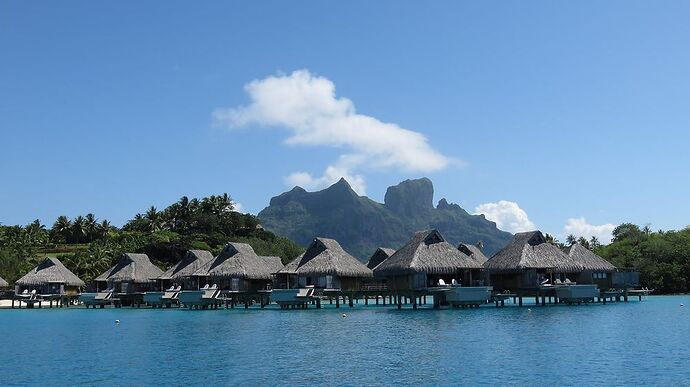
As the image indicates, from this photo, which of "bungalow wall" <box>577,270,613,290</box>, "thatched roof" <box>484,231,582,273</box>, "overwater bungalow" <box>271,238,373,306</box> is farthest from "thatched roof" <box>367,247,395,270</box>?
"bungalow wall" <box>577,270,613,290</box>

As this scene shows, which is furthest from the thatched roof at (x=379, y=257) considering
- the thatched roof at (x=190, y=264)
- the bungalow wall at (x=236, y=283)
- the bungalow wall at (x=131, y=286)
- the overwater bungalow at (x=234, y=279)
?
the bungalow wall at (x=131, y=286)

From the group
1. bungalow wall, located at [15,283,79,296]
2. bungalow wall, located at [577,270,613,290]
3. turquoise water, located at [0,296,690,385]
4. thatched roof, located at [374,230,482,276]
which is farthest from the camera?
bungalow wall, located at [15,283,79,296]

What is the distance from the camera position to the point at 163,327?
39.7 m

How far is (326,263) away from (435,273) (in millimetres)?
9749

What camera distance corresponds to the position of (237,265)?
199 feet

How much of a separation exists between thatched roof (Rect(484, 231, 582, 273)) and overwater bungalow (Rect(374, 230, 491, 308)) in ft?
7.35

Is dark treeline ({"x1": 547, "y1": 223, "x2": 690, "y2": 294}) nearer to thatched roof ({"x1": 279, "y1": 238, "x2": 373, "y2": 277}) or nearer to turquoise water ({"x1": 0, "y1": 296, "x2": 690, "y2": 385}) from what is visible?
thatched roof ({"x1": 279, "y1": 238, "x2": 373, "y2": 277})

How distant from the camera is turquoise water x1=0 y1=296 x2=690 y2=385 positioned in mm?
20453

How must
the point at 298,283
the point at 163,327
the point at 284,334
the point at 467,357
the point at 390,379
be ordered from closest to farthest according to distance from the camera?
the point at 390,379
the point at 467,357
the point at 284,334
the point at 163,327
the point at 298,283

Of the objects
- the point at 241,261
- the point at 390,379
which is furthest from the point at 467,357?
the point at 241,261

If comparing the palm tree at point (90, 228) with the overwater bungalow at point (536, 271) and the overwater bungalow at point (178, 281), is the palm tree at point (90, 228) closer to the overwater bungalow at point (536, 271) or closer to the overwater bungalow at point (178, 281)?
the overwater bungalow at point (178, 281)

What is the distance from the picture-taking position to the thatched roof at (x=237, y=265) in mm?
60031

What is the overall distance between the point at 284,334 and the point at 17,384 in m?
→ 14.4

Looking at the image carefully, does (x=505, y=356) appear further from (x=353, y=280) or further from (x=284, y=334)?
(x=353, y=280)
